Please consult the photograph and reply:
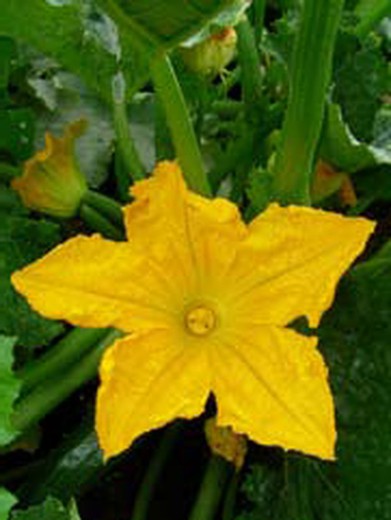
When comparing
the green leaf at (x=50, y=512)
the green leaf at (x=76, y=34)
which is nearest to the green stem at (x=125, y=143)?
the green leaf at (x=76, y=34)

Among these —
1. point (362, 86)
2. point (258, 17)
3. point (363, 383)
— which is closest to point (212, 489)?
point (363, 383)

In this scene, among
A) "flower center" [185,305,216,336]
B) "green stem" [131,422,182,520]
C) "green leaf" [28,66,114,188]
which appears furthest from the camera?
"green leaf" [28,66,114,188]

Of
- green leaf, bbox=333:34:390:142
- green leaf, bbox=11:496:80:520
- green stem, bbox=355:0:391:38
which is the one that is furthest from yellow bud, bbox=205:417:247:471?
green stem, bbox=355:0:391:38

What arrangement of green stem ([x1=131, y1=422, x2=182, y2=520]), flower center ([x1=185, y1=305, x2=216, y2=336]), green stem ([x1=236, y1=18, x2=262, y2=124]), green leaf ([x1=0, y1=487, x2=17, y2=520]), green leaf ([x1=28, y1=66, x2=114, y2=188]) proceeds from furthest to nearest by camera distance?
1. green leaf ([x1=28, y1=66, x2=114, y2=188])
2. green stem ([x1=236, y1=18, x2=262, y2=124])
3. green stem ([x1=131, y1=422, x2=182, y2=520])
4. flower center ([x1=185, y1=305, x2=216, y2=336])
5. green leaf ([x1=0, y1=487, x2=17, y2=520])

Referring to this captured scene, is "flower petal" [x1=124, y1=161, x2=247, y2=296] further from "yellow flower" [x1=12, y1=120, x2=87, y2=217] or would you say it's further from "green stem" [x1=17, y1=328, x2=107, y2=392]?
"yellow flower" [x1=12, y1=120, x2=87, y2=217]

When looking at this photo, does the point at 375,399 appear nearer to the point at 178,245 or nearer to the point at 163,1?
the point at 178,245

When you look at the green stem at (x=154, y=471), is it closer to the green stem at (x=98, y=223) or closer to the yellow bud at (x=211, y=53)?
the green stem at (x=98, y=223)
